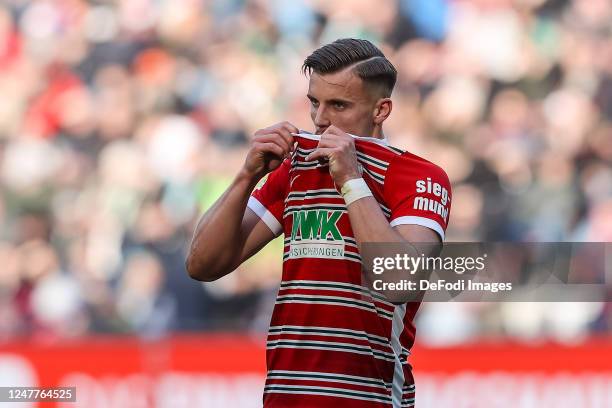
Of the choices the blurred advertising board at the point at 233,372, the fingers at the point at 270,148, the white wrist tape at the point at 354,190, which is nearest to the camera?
the white wrist tape at the point at 354,190

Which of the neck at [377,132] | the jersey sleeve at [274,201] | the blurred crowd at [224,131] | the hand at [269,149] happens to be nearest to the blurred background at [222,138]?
the blurred crowd at [224,131]

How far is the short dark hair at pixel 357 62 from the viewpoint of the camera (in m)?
3.93

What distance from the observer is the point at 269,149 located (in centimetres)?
388

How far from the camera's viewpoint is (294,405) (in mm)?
3729

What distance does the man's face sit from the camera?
3914 mm

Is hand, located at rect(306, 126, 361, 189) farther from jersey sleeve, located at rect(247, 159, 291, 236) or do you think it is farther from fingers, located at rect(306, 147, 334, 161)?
jersey sleeve, located at rect(247, 159, 291, 236)

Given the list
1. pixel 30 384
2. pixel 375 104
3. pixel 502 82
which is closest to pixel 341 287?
pixel 375 104

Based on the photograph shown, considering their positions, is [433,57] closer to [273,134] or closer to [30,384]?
[30,384]

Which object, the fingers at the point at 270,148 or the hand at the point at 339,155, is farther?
the fingers at the point at 270,148

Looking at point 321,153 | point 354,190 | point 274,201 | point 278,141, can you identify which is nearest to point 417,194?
point 354,190

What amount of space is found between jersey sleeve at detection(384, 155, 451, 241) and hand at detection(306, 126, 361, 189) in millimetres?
169

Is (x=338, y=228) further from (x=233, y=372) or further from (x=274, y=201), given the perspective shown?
(x=233, y=372)

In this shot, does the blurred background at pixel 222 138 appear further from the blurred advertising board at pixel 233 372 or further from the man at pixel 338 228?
the man at pixel 338 228

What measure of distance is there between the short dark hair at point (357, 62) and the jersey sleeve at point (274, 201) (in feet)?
1.24
